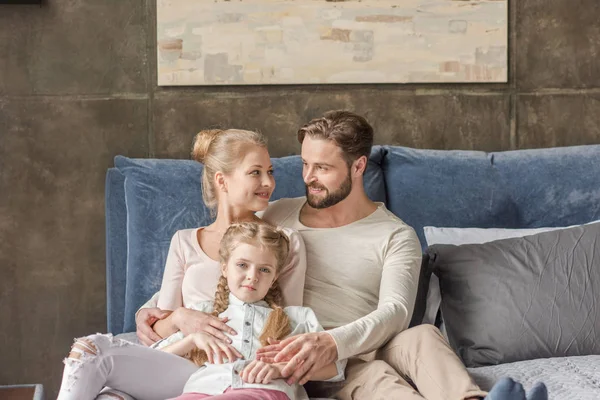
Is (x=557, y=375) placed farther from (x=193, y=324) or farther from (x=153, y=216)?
(x=153, y=216)

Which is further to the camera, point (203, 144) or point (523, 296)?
point (203, 144)

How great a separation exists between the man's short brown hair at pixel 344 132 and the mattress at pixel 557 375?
29.1 inches

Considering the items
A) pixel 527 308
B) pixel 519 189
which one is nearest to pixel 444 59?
pixel 519 189

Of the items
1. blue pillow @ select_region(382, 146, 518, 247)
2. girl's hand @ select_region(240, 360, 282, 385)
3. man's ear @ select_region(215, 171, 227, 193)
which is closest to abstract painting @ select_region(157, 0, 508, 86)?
blue pillow @ select_region(382, 146, 518, 247)

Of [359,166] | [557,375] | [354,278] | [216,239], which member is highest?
[359,166]

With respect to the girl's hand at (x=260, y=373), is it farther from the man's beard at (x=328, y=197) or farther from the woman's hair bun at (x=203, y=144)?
the woman's hair bun at (x=203, y=144)

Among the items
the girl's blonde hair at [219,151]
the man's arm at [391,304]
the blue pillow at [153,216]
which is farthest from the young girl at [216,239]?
the man's arm at [391,304]

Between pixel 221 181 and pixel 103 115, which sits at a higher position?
pixel 103 115

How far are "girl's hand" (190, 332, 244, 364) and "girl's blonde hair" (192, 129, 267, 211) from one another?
57 cm

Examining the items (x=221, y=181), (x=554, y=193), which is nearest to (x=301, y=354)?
(x=221, y=181)

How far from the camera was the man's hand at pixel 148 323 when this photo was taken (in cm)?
244

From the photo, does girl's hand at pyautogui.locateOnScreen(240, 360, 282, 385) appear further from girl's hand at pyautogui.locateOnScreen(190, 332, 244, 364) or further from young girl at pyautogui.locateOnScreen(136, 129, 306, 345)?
young girl at pyautogui.locateOnScreen(136, 129, 306, 345)

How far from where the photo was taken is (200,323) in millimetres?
2291

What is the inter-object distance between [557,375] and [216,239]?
1.05 metres
